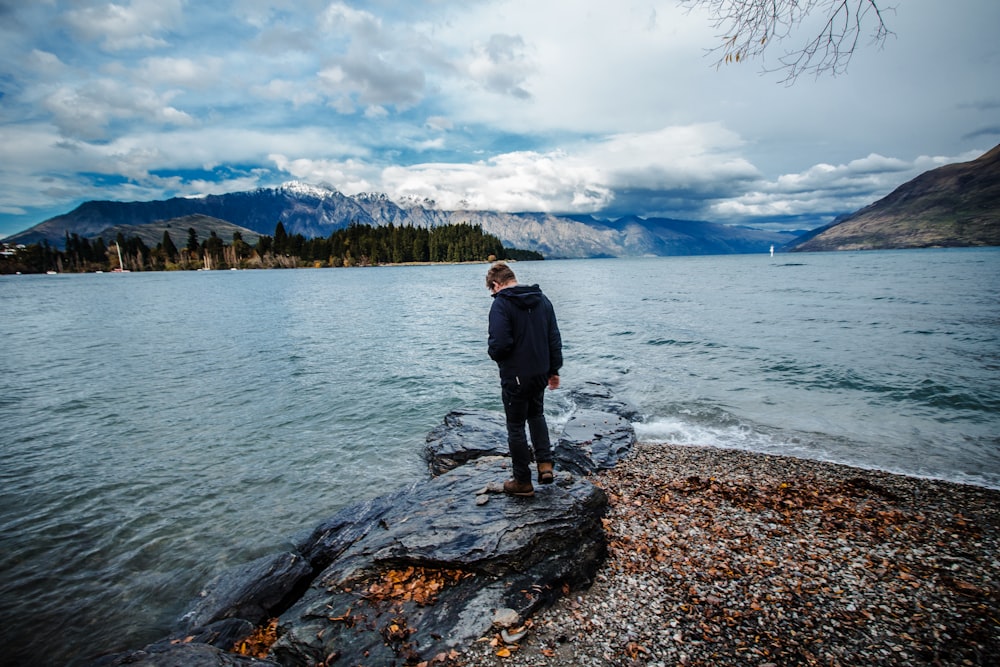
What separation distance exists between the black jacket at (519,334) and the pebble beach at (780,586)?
3417mm

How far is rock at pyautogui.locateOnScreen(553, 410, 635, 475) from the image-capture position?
12039mm

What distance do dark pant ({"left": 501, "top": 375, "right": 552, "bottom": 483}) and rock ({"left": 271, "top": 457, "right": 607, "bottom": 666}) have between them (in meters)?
0.64

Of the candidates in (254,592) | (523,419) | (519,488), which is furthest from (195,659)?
(523,419)

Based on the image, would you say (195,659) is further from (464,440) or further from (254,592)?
(464,440)

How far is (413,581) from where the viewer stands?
650 centimetres

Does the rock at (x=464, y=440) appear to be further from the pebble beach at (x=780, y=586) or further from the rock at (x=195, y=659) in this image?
the rock at (x=195, y=659)

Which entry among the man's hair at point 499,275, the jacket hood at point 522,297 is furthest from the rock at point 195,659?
the man's hair at point 499,275

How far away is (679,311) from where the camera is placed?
158 feet

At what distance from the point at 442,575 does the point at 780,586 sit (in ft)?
16.3

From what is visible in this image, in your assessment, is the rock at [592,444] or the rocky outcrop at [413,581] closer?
the rocky outcrop at [413,581]

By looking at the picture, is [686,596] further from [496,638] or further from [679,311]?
[679,311]

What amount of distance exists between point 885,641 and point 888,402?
16.4 m

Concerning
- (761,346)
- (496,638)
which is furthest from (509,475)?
(761,346)

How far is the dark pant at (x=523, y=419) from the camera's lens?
24.0 ft
